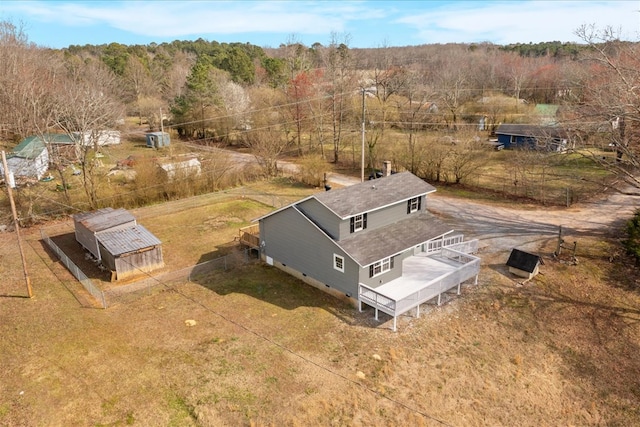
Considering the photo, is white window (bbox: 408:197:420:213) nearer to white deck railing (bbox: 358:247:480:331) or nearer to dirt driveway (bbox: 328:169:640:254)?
white deck railing (bbox: 358:247:480:331)

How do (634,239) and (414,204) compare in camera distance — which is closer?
(414,204)

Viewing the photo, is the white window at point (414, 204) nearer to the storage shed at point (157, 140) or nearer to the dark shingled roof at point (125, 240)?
the dark shingled roof at point (125, 240)

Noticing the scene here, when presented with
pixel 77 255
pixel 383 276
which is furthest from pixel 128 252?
pixel 383 276

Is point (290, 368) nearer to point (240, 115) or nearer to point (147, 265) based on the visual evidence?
point (147, 265)

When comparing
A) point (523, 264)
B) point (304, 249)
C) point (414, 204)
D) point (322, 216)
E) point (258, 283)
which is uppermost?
point (322, 216)

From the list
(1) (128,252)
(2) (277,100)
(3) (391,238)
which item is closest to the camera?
(3) (391,238)

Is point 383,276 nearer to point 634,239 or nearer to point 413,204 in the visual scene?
point 413,204

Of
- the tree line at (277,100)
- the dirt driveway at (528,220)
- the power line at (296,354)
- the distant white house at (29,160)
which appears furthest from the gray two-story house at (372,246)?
the distant white house at (29,160)
